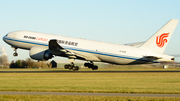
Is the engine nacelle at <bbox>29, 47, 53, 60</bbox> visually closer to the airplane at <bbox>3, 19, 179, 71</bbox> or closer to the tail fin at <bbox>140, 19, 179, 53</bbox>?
the airplane at <bbox>3, 19, 179, 71</bbox>

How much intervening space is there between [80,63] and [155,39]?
201 ft

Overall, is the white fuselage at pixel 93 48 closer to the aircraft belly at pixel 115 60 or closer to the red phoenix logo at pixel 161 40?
the aircraft belly at pixel 115 60

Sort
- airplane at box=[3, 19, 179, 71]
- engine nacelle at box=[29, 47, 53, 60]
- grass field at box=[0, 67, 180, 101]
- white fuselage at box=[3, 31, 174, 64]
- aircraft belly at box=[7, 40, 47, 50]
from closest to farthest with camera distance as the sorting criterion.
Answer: grass field at box=[0, 67, 180, 101] < airplane at box=[3, 19, 179, 71] < white fuselage at box=[3, 31, 174, 64] < engine nacelle at box=[29, 47, 53, 60] < aircraft belly at box=[7, 40, 47, 50]

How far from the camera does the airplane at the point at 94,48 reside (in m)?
45.7

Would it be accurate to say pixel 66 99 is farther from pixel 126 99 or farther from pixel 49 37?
pixel 49 37

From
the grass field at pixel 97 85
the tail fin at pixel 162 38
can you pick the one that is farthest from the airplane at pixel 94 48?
the grass field at pixel 97 85

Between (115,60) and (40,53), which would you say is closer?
(40,53)

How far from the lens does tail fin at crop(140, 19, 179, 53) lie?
44891 millimetres

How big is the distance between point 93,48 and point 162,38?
13269 millimetres

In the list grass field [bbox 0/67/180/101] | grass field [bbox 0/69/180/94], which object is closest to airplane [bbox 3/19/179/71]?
grass field [bbox 0/69/180/94]

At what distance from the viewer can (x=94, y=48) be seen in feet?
163

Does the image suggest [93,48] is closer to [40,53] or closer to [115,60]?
[115,60]

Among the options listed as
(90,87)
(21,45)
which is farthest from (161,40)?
(21,45)

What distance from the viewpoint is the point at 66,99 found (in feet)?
51.4
